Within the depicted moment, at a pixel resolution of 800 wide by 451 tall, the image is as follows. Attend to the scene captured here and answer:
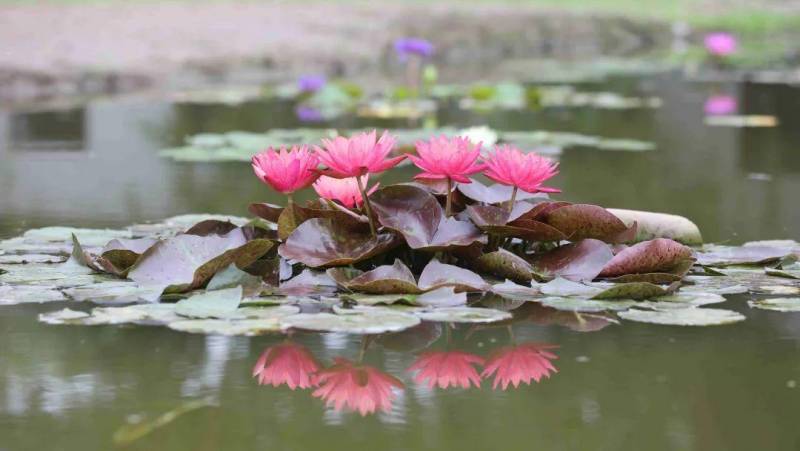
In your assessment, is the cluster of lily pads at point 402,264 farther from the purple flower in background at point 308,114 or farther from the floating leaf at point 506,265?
the purple flower in background at point 308,114

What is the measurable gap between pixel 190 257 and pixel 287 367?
0.54 metres

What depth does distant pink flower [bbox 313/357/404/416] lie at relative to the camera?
1.67 metres

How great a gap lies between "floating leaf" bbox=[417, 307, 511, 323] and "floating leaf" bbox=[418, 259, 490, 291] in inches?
4.0

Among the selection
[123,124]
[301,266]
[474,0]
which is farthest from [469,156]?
[474,0]

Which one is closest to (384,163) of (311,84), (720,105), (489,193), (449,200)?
(449,200)

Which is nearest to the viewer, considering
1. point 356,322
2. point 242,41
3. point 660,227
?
point 356,322

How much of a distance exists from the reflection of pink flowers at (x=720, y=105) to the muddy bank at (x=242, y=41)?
7.69ft

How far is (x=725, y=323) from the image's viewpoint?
2088 mm

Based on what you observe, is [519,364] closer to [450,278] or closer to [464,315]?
[464,315]

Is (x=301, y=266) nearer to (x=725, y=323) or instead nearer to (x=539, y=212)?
(x=539, y=212)

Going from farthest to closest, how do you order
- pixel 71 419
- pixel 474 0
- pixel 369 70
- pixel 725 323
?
1. pixel 474 0
2. pixel 369 70
3. pixel 725 323
4. pixel 71 419

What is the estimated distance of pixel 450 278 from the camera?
2.25 metres

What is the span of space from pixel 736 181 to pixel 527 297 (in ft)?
6.54

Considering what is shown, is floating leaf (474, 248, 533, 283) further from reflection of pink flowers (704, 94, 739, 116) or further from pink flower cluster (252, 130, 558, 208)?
reflection of pink flowers (704, 94, 739, 116)
